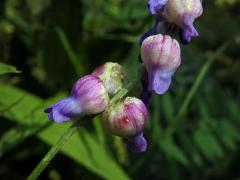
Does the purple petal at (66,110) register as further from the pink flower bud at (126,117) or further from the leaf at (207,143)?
the leaf at (207,143)

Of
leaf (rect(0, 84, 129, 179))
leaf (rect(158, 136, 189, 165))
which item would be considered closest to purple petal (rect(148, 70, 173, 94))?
leaf (rect(0, 84, 129, 179))

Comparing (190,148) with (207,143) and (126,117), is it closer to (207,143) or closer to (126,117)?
(207,143)

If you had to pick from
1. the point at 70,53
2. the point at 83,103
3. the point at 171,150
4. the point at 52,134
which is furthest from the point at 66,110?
the point at 171,150

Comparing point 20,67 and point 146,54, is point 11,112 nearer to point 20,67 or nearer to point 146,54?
point 20,67

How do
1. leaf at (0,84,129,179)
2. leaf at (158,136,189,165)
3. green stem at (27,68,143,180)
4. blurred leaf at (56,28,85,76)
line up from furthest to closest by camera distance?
1. leaf at (158,136,189,165)
2. blurred leaf at (56,28,85,76)
3. leaf at (0,84,129,179)
4. green stem at (27,68,143,180)

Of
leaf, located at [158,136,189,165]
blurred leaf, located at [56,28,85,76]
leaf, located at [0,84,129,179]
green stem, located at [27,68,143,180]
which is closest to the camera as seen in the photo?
green stem, located at [27,68,143,180]

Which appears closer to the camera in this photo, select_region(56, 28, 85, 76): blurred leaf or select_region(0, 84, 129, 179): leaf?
select_region(0, 84, 129, 179): leaf

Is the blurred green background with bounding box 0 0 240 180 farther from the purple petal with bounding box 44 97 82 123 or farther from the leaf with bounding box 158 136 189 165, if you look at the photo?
the purple petal with bounding box 44 97 82 123

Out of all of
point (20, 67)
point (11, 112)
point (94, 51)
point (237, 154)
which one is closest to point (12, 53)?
point (20, 67)
